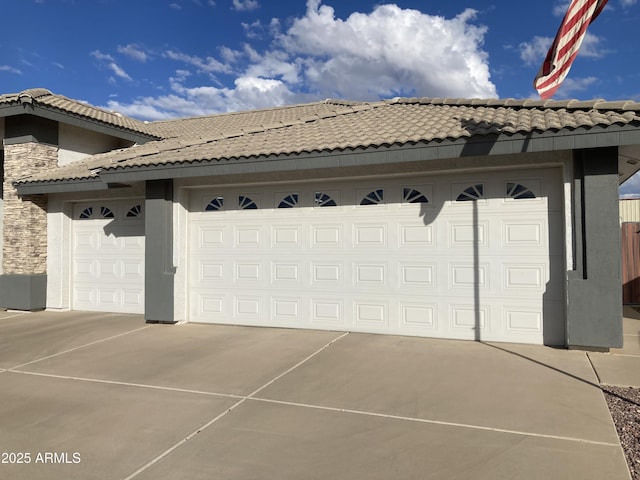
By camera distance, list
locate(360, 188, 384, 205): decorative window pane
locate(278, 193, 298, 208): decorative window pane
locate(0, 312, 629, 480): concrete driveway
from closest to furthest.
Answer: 1. locate(0, 312, 629, 480): concrete driveway
2. locate(360, 188, 384, 205): decorative window pane
3. locate(278, 193, 298, 208): decorative window pane

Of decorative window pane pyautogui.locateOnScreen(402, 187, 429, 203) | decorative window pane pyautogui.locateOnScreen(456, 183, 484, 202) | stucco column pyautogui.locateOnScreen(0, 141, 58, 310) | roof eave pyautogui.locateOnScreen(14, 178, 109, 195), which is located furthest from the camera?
stucco column pyautogui.locateOnScreen(0, 141, 58, 310)

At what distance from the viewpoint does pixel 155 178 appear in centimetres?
923

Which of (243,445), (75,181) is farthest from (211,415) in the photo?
(75,181)

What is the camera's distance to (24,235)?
11.4 m

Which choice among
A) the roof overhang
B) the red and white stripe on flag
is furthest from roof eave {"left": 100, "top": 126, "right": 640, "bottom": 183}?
the red and white stripe on flag

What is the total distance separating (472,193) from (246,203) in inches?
167

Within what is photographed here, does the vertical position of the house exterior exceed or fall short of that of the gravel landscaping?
it exceeds it

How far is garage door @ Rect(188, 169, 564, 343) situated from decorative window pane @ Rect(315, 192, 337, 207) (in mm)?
19

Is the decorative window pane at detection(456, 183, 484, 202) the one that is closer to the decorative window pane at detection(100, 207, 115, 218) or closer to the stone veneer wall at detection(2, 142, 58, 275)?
the decorative window pane at detection(100, 207, 115, 218)

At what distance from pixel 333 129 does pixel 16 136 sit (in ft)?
26.8

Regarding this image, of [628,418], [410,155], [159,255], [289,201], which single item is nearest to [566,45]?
[410,155]

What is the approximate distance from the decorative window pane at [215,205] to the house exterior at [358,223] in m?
0.05

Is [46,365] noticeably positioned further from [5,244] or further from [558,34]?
[558,34]

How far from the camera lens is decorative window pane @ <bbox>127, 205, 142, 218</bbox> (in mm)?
10711
